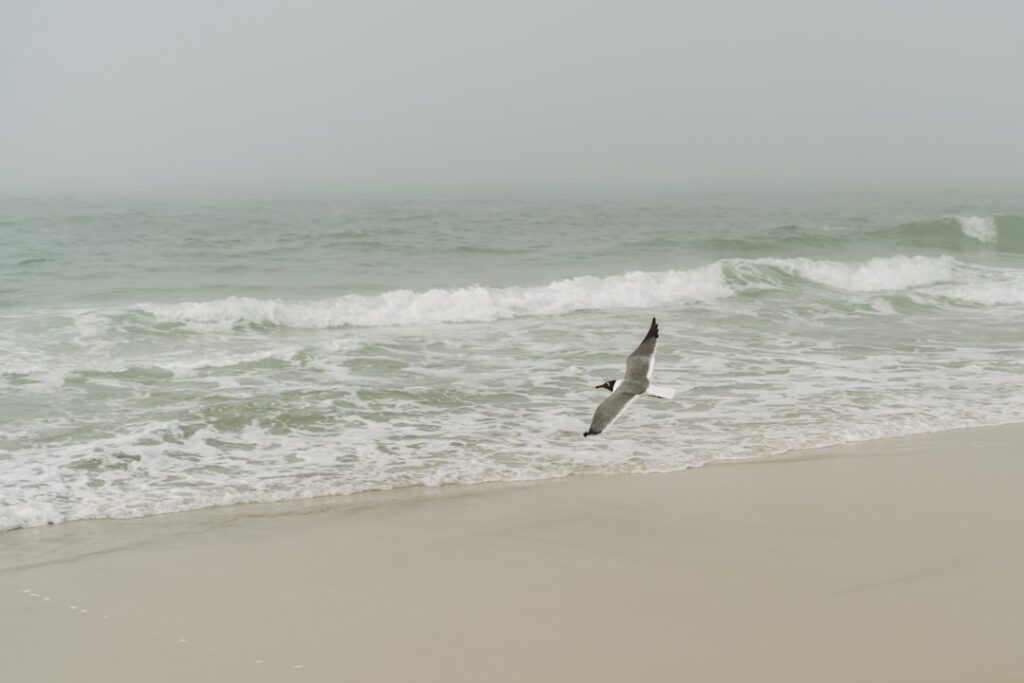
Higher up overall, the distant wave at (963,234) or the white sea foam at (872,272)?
the distant wave at (963,234)

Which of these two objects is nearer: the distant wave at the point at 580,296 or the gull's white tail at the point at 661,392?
the gull's white tail at the point at 661,392

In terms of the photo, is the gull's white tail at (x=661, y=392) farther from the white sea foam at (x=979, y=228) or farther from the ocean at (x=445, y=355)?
the white sea foam at (x=979, y=228)

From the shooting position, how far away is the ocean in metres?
7.80

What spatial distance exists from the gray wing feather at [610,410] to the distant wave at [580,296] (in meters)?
9.98

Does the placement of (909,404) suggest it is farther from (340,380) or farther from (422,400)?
(340,380)

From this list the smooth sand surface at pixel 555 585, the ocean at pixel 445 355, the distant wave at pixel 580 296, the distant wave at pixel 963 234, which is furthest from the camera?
the distant wave at pixel 963 234

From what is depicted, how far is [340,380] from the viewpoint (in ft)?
35.7

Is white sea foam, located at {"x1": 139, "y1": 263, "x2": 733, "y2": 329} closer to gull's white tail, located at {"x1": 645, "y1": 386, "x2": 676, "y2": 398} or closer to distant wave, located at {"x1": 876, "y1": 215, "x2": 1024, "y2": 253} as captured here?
gull's white tail, located at {"x1": 645, "y1": 386, "x2": 676, "y2": 398}

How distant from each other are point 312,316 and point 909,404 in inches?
363

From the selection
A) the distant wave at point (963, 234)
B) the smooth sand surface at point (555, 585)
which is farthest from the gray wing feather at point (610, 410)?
the distant wave at point (963, 234)

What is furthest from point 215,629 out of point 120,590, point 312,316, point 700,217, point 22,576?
point 700,217

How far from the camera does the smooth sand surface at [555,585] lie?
441 cm

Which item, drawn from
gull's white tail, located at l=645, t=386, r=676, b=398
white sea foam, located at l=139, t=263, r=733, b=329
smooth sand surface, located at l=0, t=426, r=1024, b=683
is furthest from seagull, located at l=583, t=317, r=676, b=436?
white sea foam, located at l=139, t=263, r=733, b=329

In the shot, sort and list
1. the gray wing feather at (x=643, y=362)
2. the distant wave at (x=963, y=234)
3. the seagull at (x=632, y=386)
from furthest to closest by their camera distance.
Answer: the distant wave at (x=963, y=234), the gray wing feather at (x=643, y=362), the seagull at (x=632, y=386)
